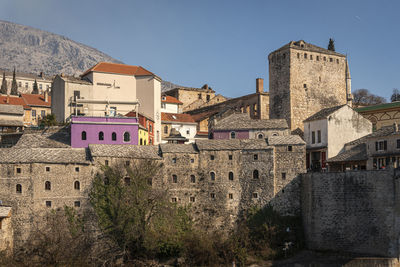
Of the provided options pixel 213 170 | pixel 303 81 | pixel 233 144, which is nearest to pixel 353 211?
pixel 233 144

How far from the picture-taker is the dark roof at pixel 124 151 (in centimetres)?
4347

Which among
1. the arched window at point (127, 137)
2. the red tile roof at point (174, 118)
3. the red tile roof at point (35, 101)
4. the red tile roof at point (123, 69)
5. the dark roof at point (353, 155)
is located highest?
the red tile roof at point (123, 69)

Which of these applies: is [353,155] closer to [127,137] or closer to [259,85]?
[127,137]

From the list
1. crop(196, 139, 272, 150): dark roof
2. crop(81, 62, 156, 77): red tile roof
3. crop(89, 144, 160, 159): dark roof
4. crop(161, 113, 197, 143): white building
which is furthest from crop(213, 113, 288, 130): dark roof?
crop(81, 62, 156, 77): red tile roof

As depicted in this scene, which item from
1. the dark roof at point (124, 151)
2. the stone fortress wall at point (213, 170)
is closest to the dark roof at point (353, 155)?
the stone fortress wall at point (213, 170)

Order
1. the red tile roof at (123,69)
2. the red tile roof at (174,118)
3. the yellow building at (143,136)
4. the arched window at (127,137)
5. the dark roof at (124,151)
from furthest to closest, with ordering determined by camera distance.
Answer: the red tile roof at (174,118), the red tile roof at (123,69), the yellow building at (143,136), the arched window at (127,137), the dark roof at (124,151)

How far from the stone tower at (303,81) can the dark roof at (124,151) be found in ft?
59.5

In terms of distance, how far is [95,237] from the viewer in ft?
137

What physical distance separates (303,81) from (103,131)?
24.4 meters

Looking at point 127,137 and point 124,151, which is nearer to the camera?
point 124,151

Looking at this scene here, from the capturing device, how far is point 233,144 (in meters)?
46.5

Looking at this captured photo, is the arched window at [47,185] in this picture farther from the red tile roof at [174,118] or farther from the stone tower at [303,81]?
the stone tower at [303,81]

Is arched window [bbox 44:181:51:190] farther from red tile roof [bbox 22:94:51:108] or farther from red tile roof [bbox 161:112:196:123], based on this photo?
red tile roof [bbox 22:94:51:108]

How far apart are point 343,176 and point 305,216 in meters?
5.26
